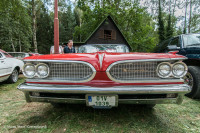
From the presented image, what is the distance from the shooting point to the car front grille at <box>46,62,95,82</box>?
1.72 m

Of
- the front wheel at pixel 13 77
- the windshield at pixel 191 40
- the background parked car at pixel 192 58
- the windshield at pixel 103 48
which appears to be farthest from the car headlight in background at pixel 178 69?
the front wheel at pixel 13 77

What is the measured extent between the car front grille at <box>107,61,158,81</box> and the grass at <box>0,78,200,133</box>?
29.3 inches

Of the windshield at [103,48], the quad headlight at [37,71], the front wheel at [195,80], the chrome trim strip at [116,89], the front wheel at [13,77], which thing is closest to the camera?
the chrome trim strip at [116,89]

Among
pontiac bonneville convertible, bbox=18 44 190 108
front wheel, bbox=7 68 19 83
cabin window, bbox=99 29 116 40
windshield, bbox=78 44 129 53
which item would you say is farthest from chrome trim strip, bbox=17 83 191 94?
cabin window, bbox=99 29 116 40

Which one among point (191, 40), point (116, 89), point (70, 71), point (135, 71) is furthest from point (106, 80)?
point (191, 40)

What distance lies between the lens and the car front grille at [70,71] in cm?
172

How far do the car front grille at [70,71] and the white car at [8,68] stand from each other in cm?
327

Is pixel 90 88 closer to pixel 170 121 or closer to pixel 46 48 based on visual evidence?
pixel 170 121

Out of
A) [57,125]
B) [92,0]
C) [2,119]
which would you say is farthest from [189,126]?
[92,0]

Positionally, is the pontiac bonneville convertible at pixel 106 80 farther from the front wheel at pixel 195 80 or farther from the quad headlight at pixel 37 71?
the front wheel at pixel 195 80

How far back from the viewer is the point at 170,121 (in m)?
1.98

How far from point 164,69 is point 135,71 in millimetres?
400

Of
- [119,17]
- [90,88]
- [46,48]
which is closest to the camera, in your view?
[90,88]

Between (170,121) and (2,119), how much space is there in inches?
111
